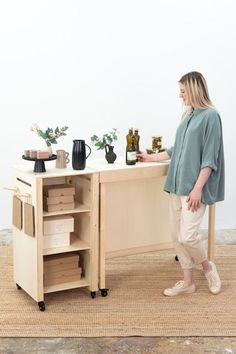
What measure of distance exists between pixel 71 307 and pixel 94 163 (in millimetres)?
891

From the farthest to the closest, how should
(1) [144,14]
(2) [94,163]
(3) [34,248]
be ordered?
(1) [144,14] < (2) [94,163] < (3) [34,248]

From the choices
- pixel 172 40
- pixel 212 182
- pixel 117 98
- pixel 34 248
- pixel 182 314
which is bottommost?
pixel 182 314

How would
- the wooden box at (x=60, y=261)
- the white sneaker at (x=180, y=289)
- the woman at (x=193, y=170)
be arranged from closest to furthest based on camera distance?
the woman at (x=193, y=170) < the wooden box at (x=60, y=261) < the white sneaker at (x=180, y=289)

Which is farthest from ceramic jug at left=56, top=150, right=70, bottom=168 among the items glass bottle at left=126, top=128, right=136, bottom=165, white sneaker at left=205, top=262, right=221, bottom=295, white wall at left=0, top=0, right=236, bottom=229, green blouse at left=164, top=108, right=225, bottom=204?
white wall at left=0, top=0, right=236, bottom=229

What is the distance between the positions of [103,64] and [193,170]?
5.85ft

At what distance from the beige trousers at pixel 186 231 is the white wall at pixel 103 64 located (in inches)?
59.7

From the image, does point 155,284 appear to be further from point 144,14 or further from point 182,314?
point 144,14

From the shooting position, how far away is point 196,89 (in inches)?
151

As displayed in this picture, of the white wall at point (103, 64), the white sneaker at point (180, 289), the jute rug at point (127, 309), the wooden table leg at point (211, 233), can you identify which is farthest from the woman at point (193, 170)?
the white wall at point (103, 64)

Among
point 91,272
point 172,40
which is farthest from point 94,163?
point 172,40

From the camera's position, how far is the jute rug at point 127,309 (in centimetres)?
355

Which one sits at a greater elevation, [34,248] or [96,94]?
[96,94]

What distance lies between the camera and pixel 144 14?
17.4ft

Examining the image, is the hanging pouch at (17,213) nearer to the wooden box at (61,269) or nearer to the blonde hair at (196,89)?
the wooden box at (61,269)
